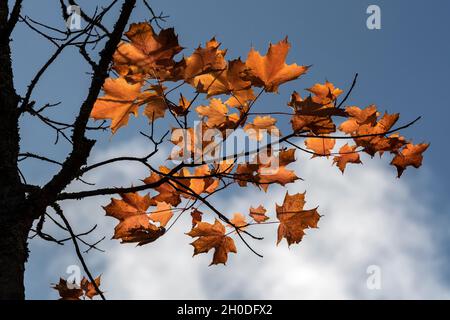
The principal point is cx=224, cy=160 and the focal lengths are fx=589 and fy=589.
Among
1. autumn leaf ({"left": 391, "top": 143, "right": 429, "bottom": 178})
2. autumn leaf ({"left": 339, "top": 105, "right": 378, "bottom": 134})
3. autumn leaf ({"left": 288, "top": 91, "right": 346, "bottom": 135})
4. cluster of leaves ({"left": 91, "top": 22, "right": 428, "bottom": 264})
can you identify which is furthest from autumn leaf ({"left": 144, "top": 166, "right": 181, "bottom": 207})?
autumn leaf ({"left": 391, "top": 143, "right": 429, "bottom": 178})

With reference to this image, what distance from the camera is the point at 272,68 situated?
7.90 ft

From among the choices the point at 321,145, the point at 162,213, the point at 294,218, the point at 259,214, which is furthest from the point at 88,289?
the point at 321,145

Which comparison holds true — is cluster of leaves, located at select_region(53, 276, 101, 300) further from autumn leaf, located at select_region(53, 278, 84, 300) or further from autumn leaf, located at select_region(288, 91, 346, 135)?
autumn leaf, located at select_region(288, 91, 346, 135)

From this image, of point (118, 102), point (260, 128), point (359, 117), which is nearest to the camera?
point (118, 102)

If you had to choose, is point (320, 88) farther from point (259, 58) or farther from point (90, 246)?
point (90, 246)

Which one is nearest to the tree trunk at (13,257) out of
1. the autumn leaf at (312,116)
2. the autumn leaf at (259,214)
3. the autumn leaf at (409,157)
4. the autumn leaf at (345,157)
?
the autumn leaf at (259,214)

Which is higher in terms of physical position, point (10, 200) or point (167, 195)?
point (167, 195)

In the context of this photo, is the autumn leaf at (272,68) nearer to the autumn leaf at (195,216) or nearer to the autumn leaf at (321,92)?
the autumn leaf at (321,92)

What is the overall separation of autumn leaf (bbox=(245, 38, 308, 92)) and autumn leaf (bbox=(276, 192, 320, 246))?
63 cm

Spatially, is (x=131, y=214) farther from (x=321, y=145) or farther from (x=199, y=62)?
(x=321, y=145)

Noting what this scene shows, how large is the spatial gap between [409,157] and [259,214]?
790 mm

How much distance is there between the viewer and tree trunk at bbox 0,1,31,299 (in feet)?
7.26

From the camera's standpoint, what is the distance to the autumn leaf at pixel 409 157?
289 centimetres

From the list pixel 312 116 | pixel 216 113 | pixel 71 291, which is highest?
pixel 216 113
